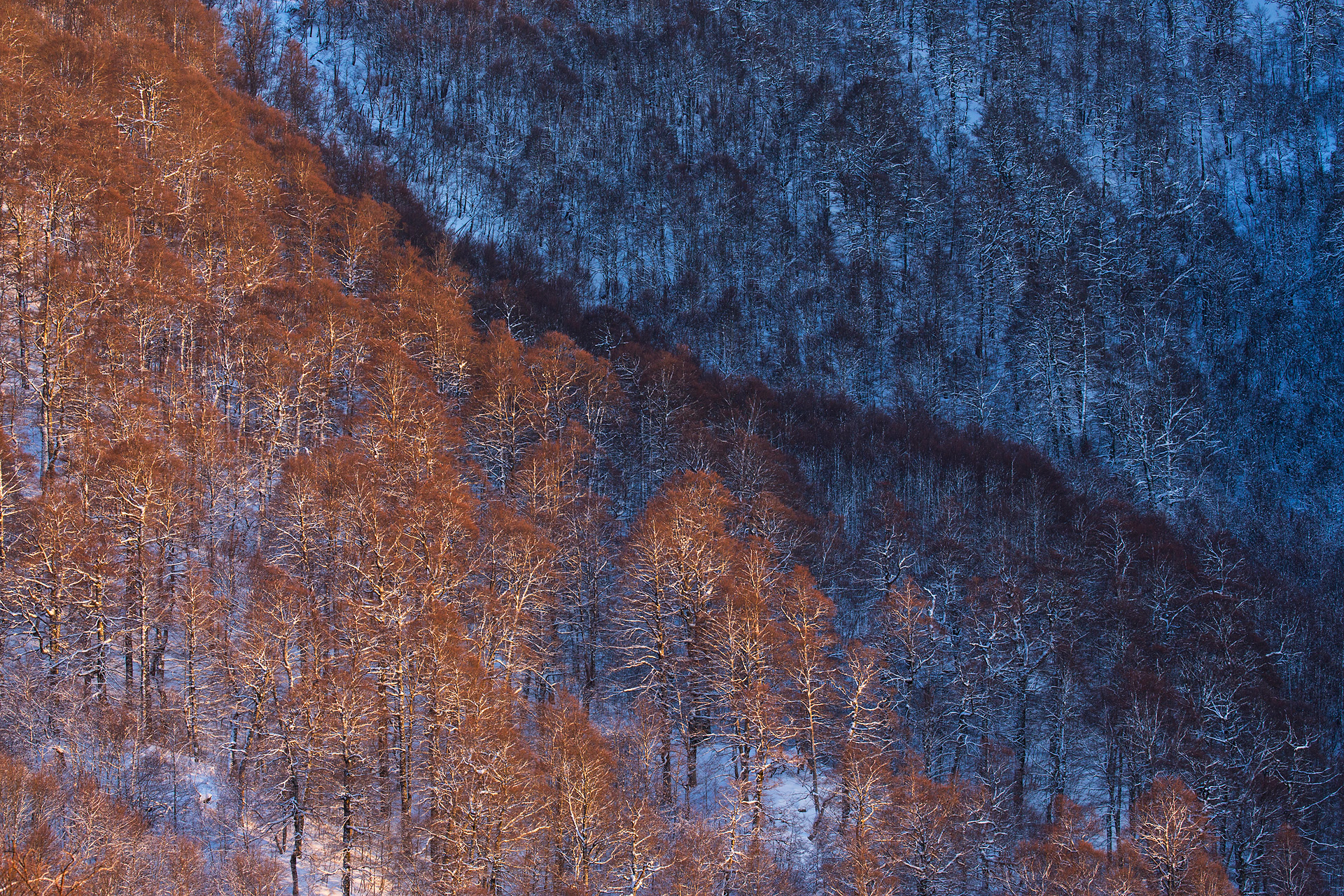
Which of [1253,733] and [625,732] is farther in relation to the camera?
[1253,733]

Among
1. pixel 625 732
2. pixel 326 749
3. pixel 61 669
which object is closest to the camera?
pixel 326 749

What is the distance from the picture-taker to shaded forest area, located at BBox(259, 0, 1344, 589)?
3612 inches

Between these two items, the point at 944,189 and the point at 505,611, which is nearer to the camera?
the point at 505,611

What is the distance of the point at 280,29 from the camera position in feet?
431

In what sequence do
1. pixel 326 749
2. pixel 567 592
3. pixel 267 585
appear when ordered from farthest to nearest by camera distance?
pixel 567 592, pixel 267 585, pixel 326 749

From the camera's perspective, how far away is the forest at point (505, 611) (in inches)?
1202

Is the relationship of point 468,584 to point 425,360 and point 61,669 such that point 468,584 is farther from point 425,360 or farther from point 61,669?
point 425,360

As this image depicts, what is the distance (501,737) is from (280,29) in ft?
457

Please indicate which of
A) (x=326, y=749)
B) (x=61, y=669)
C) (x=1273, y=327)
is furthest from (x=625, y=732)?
(x=1273, y=327)

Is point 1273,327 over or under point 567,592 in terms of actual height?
over

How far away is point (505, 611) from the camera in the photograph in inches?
1508

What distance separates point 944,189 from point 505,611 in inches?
4101

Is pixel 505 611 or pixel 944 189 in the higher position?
pixel 944 189

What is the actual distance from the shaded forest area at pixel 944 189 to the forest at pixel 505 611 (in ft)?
50.8
